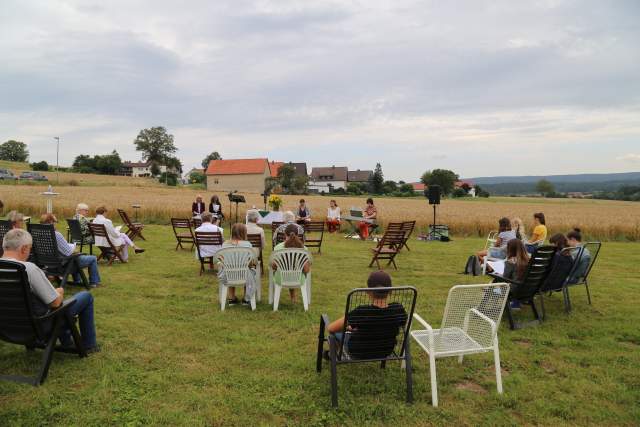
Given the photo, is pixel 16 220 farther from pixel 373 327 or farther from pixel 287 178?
pixel 287 178

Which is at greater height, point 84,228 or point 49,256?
point 84,228

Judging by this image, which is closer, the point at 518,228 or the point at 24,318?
the point at 24,318

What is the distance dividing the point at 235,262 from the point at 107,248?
463 centimetres

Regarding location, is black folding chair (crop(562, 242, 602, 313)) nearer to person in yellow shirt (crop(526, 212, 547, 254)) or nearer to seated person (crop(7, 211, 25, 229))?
person in yellow shirt (crop(526, 212, 547, 254))

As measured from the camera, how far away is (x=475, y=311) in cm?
384

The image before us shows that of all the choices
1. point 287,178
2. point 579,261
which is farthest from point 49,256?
point 287,178

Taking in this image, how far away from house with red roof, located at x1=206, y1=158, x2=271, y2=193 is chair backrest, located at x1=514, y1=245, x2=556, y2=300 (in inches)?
2674

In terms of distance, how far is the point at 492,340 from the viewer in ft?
12.5

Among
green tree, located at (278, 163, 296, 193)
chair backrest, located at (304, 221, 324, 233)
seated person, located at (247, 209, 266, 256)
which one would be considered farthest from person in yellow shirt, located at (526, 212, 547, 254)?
green tree, located at (278, 163, 296, 193)

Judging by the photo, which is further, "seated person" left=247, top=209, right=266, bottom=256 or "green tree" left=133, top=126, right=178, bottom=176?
"green tree" left=133, top=126, right=178, bottom=176

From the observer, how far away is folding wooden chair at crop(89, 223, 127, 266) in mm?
8788

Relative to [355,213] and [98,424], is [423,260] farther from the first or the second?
[98,424]

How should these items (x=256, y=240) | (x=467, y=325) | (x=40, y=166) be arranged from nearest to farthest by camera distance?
(x=467, y=325) → (x=256, y=240) → (x=40, y=166)

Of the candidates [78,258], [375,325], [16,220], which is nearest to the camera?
[375,325]
